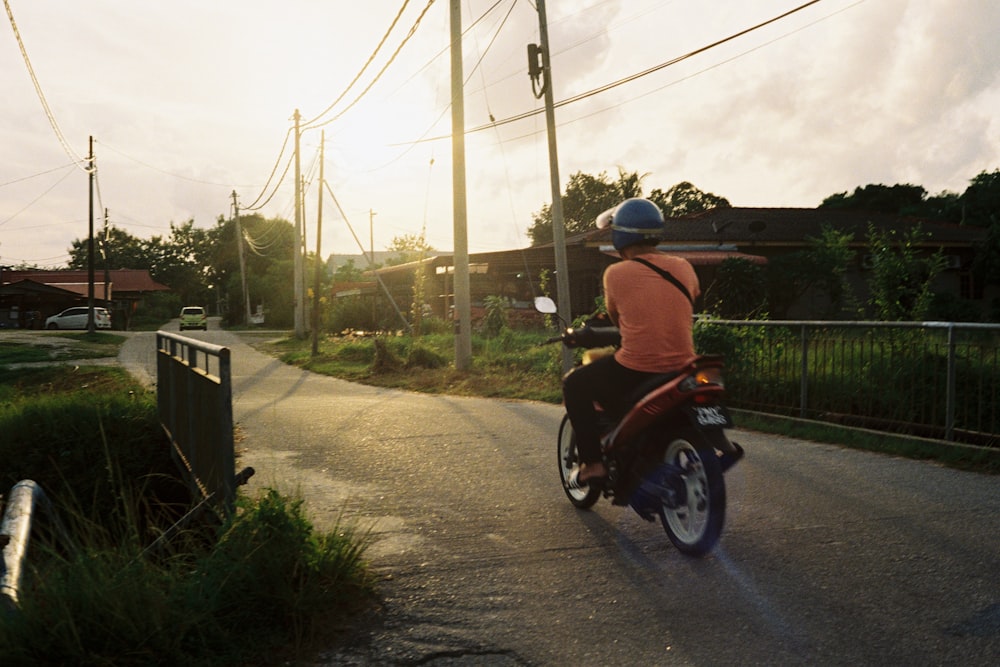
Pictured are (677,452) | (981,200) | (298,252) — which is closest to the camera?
(677,452)

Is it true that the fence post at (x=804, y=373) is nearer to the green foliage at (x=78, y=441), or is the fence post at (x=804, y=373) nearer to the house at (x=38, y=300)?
the green foliage at (x=78, y=441)

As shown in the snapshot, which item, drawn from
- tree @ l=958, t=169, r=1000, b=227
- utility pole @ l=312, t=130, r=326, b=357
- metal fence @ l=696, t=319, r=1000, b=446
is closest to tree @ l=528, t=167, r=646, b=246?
tree @ l=958, t=169, r=1000, b=227

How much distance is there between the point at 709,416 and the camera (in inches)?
178

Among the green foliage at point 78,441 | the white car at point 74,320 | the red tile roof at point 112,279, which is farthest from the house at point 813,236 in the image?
the red tile roof at point 112,279

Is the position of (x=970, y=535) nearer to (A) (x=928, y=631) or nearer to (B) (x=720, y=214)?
(A) (x=928, y=631)

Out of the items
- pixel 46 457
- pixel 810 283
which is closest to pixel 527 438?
pixel 46 457

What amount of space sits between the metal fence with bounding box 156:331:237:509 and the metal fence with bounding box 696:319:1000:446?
6.28 m

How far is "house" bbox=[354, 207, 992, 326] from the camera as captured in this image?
92.4 ft

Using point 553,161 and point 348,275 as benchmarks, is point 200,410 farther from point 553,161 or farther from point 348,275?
point 348,275

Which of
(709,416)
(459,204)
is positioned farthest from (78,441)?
(459,204)

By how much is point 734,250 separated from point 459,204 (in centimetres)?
1384

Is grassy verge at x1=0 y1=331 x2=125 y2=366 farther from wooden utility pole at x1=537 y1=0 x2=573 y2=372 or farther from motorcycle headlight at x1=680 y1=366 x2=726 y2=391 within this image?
motorcycle headlight at x1=680 y1=366 x2=726 y2=391

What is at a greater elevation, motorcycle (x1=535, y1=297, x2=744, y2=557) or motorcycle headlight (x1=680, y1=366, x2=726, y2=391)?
motorcycle headlight (x1=680, y1=366, x2=726, y2=391)

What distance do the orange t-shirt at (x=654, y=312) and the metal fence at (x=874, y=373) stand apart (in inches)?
162
